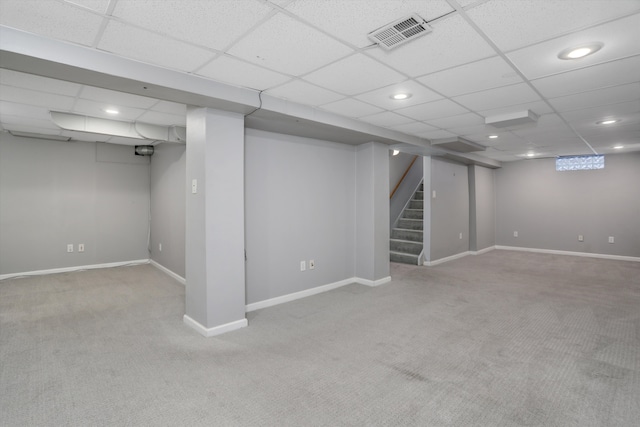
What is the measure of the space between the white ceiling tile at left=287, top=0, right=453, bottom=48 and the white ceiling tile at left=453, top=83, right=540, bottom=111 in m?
1.55

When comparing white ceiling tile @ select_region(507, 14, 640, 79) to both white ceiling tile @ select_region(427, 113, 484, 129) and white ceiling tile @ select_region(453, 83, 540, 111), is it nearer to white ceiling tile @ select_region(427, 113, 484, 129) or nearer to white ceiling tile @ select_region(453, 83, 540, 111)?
white ceiling tile @ select_region(453, 83, 540, 111)

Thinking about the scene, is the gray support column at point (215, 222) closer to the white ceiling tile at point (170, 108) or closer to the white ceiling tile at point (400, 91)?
the white ceiling tile at point (170, 108)

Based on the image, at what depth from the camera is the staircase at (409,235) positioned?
6.59 meters

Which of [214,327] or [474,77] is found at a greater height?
[474,77]

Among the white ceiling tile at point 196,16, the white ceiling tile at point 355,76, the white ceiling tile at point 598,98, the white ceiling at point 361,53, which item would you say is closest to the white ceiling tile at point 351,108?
the white ceiling at point 361,53

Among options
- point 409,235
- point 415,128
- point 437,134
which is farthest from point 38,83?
point 409,235

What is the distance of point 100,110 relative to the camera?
3811 mm

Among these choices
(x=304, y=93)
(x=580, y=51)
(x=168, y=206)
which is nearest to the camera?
(x=580, y=51)

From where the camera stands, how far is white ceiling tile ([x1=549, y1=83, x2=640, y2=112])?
2.91m

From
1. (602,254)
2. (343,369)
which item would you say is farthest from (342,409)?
(602,254)

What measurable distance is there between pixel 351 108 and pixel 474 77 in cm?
127

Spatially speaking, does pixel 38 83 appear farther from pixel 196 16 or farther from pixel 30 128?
pixel 30 128

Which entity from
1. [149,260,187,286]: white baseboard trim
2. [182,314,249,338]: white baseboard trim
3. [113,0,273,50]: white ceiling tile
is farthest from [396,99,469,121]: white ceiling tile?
[149,260,187,286]: white baseboard trim

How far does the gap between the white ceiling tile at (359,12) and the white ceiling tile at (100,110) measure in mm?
2810
